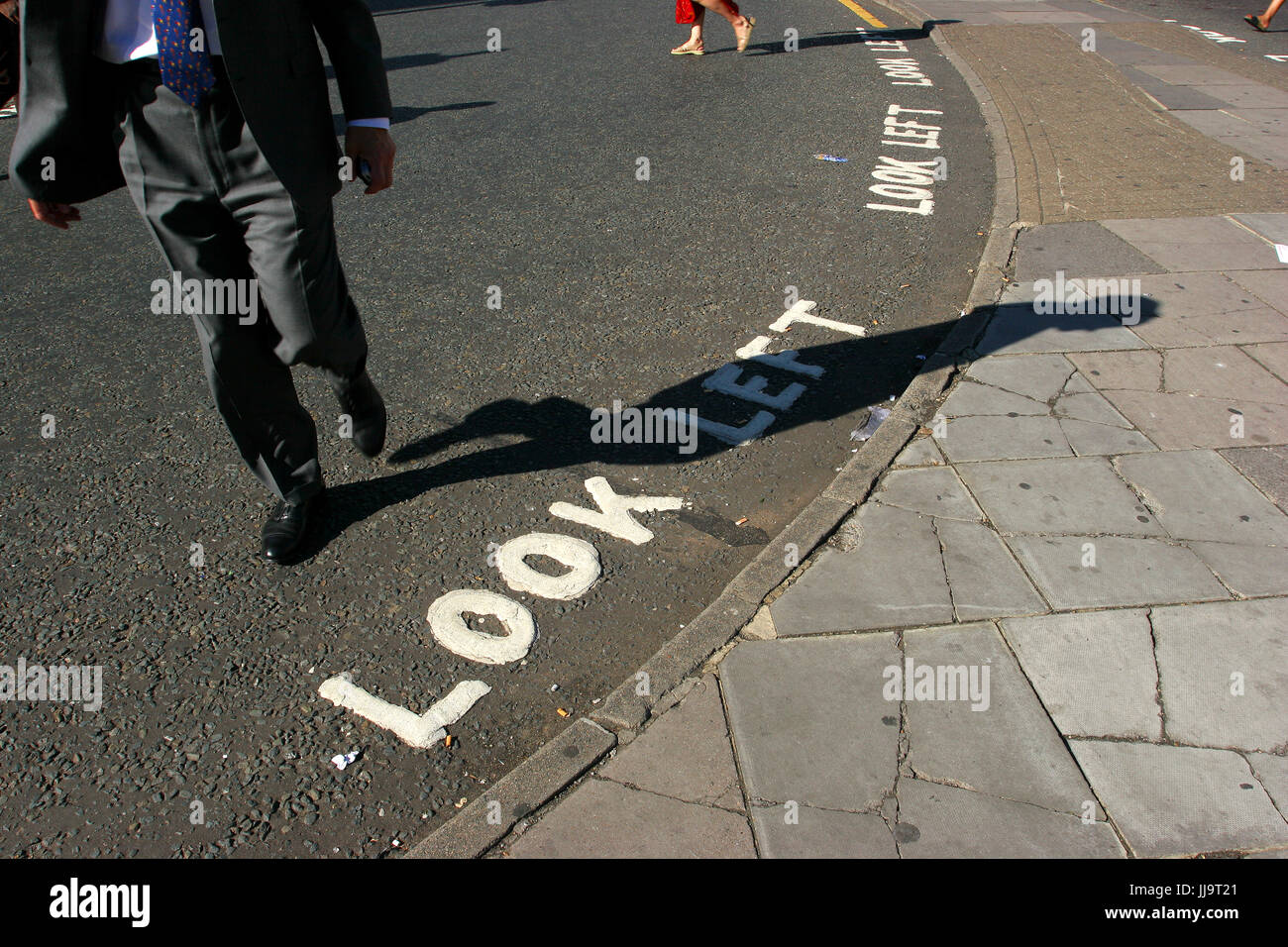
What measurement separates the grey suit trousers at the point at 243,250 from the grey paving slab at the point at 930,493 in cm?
209

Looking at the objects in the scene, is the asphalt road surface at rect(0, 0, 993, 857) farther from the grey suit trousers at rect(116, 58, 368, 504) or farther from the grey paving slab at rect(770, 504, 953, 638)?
the grey suit trousers at rect(116, 58, 368, 504)

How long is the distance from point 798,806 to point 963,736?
560 mm

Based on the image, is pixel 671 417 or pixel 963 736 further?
pixel 671 417

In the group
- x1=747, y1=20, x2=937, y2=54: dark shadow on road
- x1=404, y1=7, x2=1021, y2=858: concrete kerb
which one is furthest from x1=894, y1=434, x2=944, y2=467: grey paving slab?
x1=747, y1=20, x2=937, y2=54: dark shadow on road

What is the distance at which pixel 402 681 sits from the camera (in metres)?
2.98

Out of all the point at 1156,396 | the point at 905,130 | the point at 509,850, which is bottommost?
the point at 509,850

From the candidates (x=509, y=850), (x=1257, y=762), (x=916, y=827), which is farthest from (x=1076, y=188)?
(x=509, y=850)

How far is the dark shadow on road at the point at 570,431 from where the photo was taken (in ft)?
12.6

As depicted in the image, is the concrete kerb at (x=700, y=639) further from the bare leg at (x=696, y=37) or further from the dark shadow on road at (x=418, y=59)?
the dark shadow on road at (x=418, y=59)

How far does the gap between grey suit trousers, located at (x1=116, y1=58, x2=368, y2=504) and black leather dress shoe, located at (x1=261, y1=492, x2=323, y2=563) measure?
0.06 meters

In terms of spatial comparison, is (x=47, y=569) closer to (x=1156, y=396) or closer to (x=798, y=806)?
(x=798, y=806)

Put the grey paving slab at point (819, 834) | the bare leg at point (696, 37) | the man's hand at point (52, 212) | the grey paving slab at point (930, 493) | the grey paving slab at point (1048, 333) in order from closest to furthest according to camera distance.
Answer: the grey paving slab at point (819, 834), the man's hand at point (52, 212), the grey paving slab at point (930, 493), the grey paving slab at point (1048, 333), the bare leg at point (696, 37)

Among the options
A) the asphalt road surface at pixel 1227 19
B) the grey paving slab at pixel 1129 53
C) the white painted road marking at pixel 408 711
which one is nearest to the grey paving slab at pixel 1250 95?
the grey paving slab at pixel 1129 53

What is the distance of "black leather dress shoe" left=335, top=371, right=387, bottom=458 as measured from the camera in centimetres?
361
